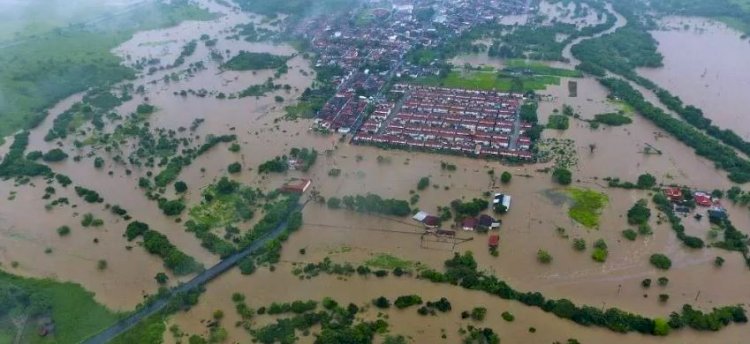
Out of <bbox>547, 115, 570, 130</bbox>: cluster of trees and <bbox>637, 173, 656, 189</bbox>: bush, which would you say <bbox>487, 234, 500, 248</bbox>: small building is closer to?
<bbox>637, 173, 656, 189</bbox>: bush

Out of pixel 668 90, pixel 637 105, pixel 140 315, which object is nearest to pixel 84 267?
pixel 140 315

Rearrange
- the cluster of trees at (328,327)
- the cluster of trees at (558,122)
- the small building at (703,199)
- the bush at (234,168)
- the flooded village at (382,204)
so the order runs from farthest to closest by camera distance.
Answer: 1. the cluster of trees at (558,122)
2. the bush at (234,168)
3. the small building at (703,199)
4. the flooded village at (382,204)
5. the cluster of trees at (328,327)

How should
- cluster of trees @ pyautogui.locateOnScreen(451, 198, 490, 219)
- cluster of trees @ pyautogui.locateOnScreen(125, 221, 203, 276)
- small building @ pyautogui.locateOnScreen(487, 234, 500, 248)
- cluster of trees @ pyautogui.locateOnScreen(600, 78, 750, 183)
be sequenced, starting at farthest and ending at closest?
cluster of trees @ pyautogui.locateOnScreen(600, 78, 750, 183)
cluster of trees @ pyautogui.locateOnScreen(451, 198, 490, 219)
small building @ pyautogui.locateOnScreen(487, 234, 500, 248)
cluster of trees @ pyautogui.locateOnScreen(125, 221, 203, 276)

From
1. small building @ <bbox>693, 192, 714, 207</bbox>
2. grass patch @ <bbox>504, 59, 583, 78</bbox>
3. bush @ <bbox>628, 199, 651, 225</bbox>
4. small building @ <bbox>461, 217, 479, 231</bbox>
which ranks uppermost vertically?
bush @ <bbox>628, 199, 651, 225</bbox>

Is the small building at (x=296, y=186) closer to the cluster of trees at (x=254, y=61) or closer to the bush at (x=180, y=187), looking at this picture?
the bush at (x=180, y=187)

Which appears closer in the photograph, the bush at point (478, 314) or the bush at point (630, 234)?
the bush at point (478, 314)

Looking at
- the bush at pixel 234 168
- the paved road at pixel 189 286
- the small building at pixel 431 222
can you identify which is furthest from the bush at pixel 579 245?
the bush at pixel 234 168

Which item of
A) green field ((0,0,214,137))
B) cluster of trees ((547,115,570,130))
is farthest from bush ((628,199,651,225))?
green field ((0,0,214,137))
